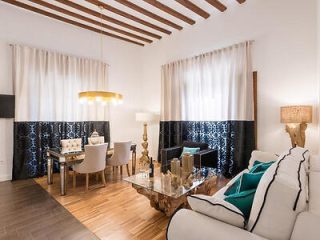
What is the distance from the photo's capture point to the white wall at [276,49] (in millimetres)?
2977

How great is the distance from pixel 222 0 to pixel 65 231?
4349mm

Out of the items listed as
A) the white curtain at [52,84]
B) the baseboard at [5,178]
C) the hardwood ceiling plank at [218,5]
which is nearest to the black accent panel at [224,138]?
the white curtain at [52,84]

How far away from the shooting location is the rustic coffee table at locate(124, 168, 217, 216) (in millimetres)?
2105

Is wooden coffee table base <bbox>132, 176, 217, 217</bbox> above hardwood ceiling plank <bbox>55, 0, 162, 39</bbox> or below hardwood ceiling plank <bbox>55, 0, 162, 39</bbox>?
below

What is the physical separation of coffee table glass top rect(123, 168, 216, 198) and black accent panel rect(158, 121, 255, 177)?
124 centimetres

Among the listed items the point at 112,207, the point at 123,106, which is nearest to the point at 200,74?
the point at 123,106

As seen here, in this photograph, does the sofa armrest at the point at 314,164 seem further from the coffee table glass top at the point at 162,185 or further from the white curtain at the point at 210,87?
the white curtain at the point at 210,87

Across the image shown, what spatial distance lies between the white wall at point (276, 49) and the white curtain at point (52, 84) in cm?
286

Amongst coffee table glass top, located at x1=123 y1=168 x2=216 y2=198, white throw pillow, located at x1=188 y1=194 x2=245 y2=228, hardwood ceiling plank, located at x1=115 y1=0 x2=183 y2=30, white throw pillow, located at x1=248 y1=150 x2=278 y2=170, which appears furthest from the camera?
hardwood ceiling plank, located at x1=115 y1=0 x2=183 y2=30

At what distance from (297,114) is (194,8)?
2.62 meters

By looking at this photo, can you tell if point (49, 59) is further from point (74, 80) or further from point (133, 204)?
point (133, 204)

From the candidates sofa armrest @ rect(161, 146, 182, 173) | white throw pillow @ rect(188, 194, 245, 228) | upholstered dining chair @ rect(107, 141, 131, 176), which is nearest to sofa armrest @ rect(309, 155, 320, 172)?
white throw pillow @ rect(188, 194, 245, 228)

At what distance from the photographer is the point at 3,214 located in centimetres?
237

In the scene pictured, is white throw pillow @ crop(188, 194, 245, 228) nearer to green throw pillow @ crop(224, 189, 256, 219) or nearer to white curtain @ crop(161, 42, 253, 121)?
green throw pillow @ crop(224, 189, 256, 219)
